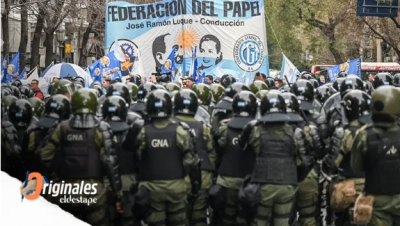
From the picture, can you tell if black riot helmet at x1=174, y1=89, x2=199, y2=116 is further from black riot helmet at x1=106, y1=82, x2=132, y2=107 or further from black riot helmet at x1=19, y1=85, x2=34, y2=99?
black riot helmet at x1=19, y1=85, x2=34, y2=99

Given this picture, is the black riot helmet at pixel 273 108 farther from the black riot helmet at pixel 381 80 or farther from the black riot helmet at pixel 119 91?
the black riot helmet at pixel 381 80

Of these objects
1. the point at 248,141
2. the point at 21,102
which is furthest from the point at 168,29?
the point at 248,141

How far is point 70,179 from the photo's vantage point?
8.70m

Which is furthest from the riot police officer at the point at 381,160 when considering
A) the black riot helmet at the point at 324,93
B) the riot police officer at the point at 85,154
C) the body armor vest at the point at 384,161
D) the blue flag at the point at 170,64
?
the blue flag at the point at 170,64

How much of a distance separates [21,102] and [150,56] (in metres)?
14.2

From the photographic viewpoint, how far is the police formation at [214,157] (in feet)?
25.3

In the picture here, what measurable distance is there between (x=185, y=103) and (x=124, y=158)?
102 centimetres

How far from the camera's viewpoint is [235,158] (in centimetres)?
949

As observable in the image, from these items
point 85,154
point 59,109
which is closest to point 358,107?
point 85,154

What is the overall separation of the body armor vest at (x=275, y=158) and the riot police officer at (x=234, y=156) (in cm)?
80

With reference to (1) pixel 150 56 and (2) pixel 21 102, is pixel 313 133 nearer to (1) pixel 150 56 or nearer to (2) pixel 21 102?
(2) pixel 21 102

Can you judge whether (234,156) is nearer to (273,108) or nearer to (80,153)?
(273,108)

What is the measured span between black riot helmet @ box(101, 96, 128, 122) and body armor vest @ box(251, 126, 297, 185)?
173cm

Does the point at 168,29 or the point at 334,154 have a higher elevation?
the point at 168,29
